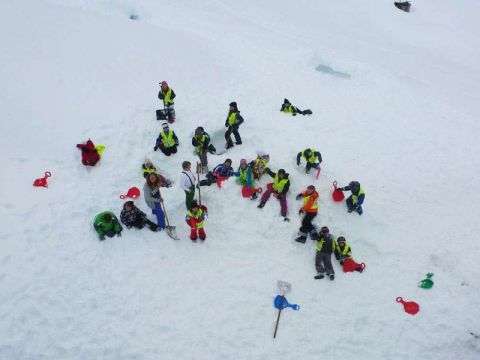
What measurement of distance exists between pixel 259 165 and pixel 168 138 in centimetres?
282

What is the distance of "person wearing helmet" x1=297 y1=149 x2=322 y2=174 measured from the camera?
37.8 ft

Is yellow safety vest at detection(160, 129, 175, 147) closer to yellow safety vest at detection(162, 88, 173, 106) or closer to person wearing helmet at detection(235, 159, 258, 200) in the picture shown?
yellow safety vest at detection(162, 88, 173, 106)

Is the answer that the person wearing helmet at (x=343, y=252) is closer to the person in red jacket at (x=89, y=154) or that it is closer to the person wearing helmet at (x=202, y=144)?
the person wearing helmet at (x=202, y=144)

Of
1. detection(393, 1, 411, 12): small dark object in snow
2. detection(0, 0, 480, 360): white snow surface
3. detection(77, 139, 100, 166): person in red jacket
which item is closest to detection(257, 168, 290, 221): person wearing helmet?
detection(0, 0, 480, 360): white snow surface

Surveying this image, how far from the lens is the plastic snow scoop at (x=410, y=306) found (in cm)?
912

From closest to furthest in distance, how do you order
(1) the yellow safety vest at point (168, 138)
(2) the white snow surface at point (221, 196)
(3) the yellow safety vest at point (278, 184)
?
(2) the white snow surface at point (221, 196) < (3) the yellow safety vest at point (278, 184) < (1) the yellow safety vest at point (168, 138)

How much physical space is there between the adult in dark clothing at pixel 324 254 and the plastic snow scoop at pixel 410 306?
5.14ft

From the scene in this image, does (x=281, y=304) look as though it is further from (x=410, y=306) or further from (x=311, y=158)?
(x=311, y=158)

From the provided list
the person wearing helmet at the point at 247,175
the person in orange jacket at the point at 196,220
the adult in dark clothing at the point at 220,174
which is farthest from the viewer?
the adult in dark clothing at the point at 220,174

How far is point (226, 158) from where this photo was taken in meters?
12.1

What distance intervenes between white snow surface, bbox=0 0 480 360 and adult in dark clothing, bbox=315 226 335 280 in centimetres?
35

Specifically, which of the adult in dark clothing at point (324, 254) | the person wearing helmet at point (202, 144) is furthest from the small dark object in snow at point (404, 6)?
the adult in dark clothing at point (324, 254)

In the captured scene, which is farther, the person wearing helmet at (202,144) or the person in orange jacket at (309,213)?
the person wearing helmet at (202,144)

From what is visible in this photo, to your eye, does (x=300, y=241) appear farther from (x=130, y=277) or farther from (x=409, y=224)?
(x=130, y=277)
